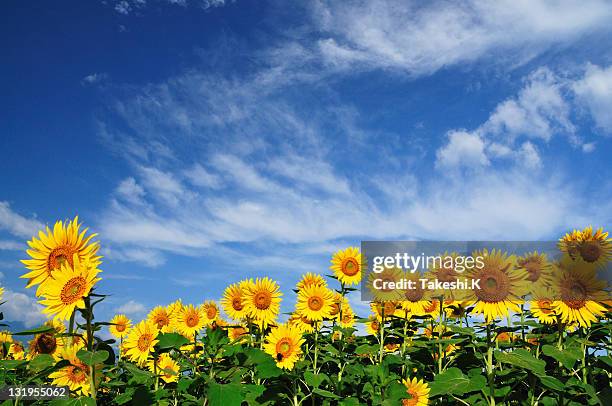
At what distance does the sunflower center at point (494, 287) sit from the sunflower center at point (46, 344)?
484 cm

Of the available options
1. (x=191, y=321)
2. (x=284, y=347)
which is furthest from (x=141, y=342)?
(x=284, y=347)

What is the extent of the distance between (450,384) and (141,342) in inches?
181

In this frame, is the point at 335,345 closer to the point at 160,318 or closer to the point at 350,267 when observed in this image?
the point at 350,267

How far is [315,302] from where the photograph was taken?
24.0 feet

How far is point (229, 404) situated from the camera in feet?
12.5

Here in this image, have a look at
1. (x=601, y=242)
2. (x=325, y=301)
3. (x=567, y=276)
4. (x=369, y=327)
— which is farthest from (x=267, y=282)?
(x=601, y=242)

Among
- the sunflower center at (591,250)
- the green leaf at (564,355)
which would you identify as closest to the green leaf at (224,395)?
the green leaf at (564,355)

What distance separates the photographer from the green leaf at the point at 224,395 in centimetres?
381

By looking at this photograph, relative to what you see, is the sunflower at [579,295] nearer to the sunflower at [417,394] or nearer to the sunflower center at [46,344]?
the sunflower at [417,394]

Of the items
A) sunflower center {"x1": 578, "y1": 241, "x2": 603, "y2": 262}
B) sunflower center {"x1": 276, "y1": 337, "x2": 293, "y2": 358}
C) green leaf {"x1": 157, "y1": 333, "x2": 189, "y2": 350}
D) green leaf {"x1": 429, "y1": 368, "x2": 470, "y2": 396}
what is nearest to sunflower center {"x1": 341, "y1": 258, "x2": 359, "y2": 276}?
sunflower center {"x1": 276, "y1": 337, "x2": 293, "y2": 358}

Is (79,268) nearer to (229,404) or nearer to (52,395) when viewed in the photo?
(229,404)

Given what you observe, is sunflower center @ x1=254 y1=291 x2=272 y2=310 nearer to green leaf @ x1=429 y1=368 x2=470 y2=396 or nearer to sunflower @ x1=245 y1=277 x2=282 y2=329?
sunflower @ x1=245 y1=277 x2=282 y2=329

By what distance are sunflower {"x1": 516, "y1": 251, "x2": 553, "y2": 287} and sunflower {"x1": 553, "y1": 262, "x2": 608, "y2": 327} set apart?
4.4 inches

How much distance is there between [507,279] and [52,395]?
4.24 m
